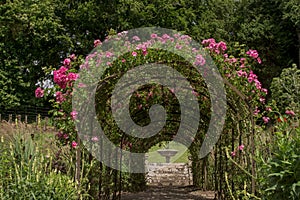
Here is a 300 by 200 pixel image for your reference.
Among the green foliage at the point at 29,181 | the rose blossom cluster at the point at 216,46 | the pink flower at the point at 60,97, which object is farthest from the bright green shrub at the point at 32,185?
the rose blossom cluster at the point at 216,46

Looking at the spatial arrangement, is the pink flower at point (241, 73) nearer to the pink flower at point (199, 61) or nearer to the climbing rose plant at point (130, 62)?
the climbing rose plant at point (130, 62)

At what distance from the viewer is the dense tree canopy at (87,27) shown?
20875mm

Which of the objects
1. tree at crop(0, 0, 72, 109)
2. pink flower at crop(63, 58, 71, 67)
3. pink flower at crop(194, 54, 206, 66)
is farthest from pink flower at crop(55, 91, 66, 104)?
tree at crop(0, 0, 72, 109)

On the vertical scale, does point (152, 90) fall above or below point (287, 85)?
below

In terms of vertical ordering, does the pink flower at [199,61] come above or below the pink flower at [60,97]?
above

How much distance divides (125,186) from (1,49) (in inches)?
502

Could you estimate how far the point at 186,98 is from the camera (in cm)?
787

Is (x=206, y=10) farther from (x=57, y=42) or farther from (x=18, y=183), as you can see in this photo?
(x=18, y=183)

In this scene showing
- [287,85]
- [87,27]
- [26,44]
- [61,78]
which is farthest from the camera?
[87,27]

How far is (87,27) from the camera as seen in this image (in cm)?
2209

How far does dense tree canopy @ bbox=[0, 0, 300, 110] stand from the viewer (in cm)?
2088

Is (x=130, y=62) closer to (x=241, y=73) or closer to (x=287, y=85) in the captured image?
(x=241, y=73)

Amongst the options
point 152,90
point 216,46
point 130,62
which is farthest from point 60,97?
point 216,46

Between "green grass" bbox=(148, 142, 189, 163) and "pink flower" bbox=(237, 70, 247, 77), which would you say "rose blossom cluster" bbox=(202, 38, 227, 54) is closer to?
"pink flower" bbox=(237, 70, 247, 77)
